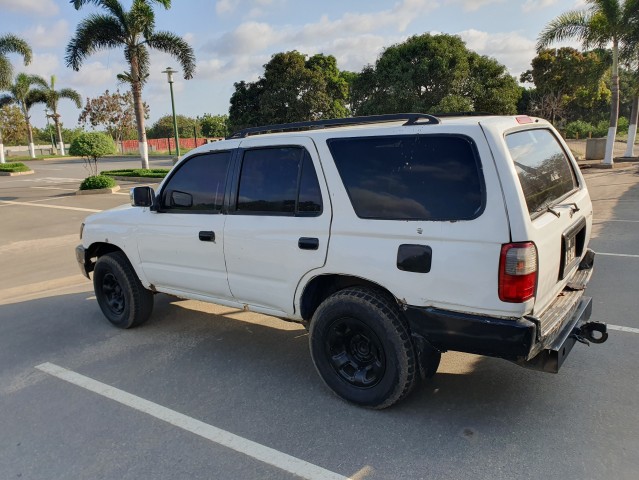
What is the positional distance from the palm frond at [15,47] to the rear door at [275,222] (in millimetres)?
33529

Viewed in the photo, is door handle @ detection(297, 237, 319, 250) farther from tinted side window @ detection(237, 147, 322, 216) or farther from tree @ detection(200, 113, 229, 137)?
tree @ detection(200, 113, 229, 137)

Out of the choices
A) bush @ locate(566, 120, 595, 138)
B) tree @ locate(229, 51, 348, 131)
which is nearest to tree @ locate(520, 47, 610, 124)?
bush @ locate(566, 120, 595, 138)

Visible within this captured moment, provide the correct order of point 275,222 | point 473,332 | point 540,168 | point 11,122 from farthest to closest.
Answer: point 11,122 → point 275,222 → point 540,168 → point 473,332

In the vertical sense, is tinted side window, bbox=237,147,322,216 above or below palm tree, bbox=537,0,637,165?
below

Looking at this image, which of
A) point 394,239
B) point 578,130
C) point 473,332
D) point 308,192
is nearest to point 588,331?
point 473,332

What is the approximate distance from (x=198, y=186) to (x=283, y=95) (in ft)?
80.8

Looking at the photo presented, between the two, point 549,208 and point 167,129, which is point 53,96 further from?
point 549,208

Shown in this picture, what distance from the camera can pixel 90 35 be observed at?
19.7 meters

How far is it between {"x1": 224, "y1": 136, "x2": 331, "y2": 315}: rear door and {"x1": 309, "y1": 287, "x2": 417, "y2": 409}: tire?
34 cm

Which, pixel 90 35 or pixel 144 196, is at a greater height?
pixel 90 35

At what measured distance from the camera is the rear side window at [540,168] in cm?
291

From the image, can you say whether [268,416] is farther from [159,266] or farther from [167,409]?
[159,266]

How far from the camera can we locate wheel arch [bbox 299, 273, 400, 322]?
3383 millimetres

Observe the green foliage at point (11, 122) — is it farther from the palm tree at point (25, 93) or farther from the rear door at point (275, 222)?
the rear door at point (275, 222)
